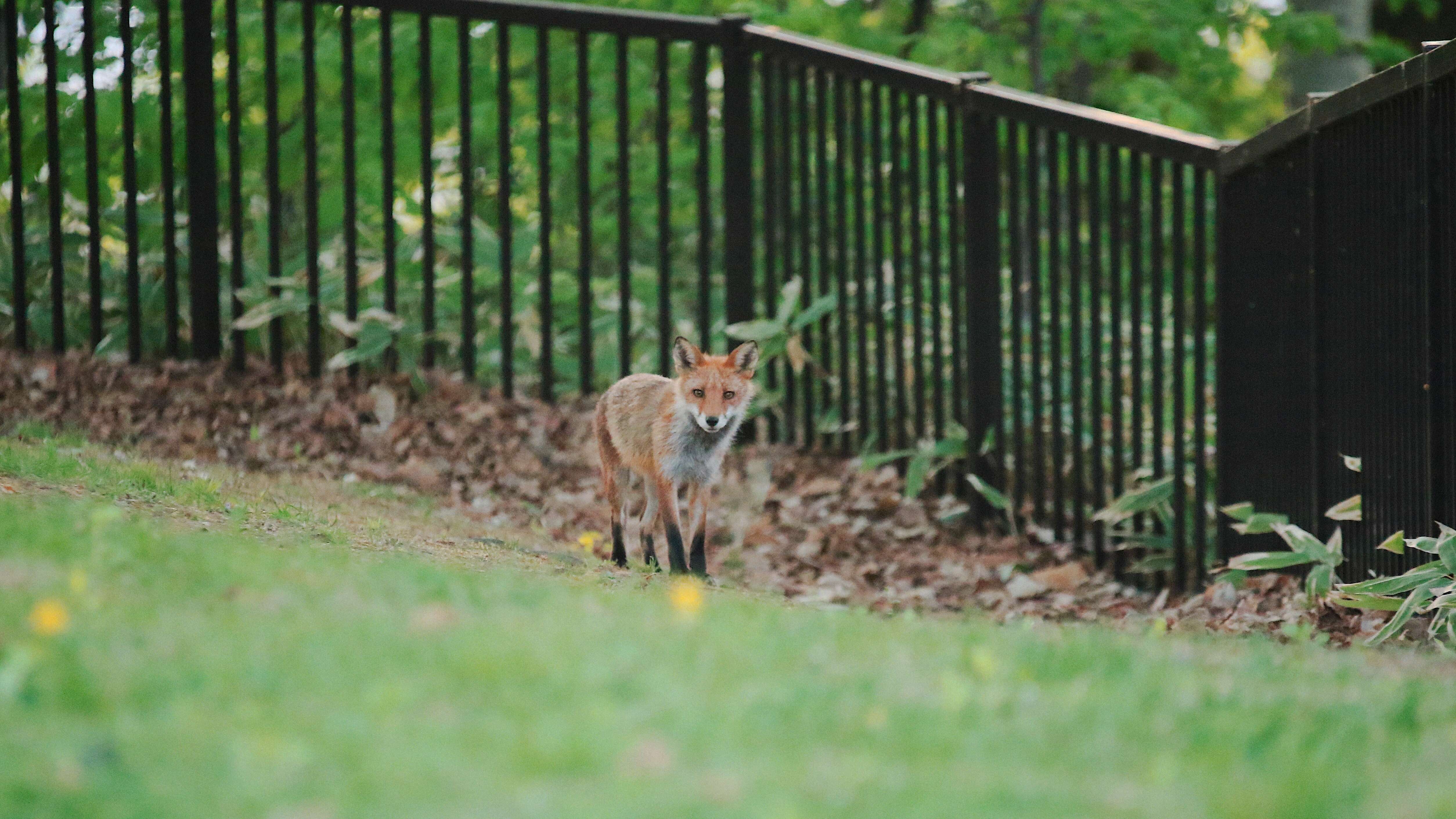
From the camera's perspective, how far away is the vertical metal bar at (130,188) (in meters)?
7.50

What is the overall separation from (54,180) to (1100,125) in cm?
552

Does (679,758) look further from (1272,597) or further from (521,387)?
(521,387)

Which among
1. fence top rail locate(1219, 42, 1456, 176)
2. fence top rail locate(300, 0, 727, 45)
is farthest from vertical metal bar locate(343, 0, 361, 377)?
fence top rail locate(1219, 42, 1456, 176)

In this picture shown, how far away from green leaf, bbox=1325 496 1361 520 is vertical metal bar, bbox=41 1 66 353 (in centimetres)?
642

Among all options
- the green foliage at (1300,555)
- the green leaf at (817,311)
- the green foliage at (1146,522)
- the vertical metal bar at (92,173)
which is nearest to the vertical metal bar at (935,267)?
the green leaf at (817,311)

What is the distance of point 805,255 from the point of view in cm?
727

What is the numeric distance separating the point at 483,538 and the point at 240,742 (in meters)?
2.74

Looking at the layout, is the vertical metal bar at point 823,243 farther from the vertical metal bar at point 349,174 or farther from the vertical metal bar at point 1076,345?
the vertical metal bar at point 349,174

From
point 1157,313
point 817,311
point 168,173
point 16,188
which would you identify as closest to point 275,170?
point 168,173

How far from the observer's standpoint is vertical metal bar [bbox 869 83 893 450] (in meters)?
6.84

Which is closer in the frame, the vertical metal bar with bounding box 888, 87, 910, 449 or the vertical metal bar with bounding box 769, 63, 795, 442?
the vertical metal bar with bounding box 888, 87, 910, 449

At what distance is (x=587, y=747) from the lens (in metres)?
2.32

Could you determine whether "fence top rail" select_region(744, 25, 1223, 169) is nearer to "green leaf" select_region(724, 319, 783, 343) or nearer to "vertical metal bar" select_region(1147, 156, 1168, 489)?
"vertical metal bar" select_region(1147, 156, 1168, 489)

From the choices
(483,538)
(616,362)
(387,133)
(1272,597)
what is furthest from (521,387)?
(1272,597)
